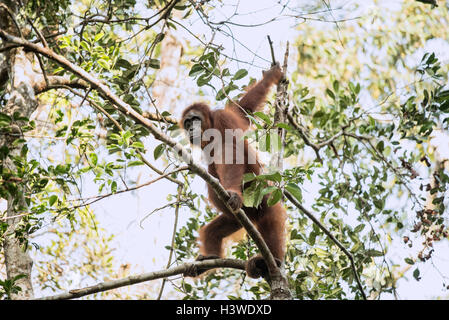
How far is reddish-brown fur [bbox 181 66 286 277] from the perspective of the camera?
457 centimetres

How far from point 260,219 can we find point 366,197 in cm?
129

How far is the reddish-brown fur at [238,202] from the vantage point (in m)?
4.57

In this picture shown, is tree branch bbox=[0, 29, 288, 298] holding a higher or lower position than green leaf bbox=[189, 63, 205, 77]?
lower

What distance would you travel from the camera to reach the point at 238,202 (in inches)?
159

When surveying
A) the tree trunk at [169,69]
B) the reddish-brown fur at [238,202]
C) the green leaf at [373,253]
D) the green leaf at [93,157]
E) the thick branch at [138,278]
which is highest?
the tree trunk at [169,69]

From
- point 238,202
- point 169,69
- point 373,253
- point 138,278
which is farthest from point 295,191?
point 169,69

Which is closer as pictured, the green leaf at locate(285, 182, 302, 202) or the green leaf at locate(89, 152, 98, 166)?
the green leaf at locate(285, 182, 302, 202)

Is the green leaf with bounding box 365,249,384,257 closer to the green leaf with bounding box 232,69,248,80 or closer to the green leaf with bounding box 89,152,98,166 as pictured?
the green leaf with bounding box 232,69,248,80

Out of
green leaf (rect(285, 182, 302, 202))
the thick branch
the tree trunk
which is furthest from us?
the tree trunk

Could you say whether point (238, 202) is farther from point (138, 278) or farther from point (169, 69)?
point (169, 69)

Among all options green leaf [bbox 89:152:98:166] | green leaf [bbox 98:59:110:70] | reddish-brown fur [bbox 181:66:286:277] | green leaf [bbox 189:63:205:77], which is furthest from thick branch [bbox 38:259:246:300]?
green leaf [bbox 98:59:110:70]

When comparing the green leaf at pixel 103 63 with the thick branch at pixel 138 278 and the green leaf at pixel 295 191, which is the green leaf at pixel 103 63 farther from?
the green leaf at pixel 295 191

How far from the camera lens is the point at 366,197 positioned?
203 inches

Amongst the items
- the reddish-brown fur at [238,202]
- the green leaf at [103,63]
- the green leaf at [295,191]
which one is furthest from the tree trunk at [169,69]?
the green leaf at [295,191]
